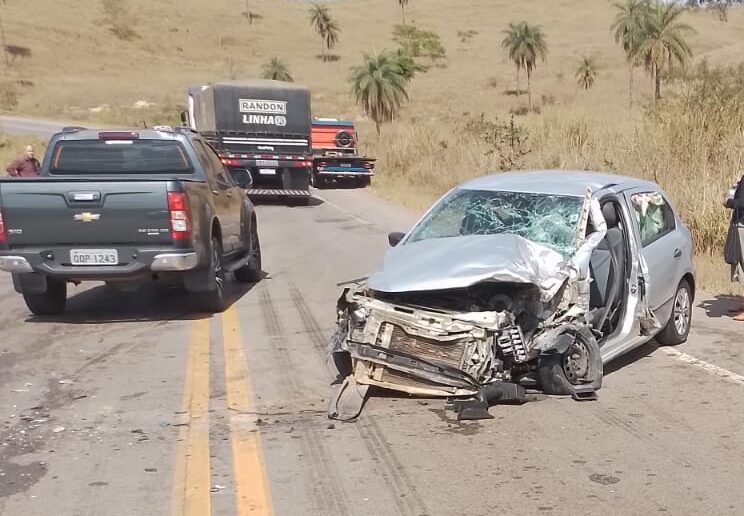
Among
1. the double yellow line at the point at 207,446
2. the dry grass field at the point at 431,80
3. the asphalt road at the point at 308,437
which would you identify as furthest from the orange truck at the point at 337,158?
the double yellow line at the point at 207,446

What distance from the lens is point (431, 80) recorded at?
7800cm

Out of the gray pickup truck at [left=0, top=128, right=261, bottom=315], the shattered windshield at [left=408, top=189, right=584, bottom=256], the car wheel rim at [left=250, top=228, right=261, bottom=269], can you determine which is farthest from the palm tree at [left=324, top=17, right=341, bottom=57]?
the shattered windshield at [left=408, top=189, right=584, bottom=256]

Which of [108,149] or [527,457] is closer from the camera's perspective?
[527,457]

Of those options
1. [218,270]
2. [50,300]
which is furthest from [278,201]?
[50,300]

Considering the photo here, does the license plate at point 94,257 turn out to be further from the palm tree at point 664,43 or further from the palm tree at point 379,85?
the palm tree at point 664,43

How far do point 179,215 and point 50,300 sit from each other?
1896mm

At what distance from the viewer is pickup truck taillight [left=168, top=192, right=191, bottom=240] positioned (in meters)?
8.20

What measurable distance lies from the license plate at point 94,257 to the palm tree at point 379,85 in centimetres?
2889

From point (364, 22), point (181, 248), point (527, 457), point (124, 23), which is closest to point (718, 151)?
point (181, 248)

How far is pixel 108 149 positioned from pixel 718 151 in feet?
32.1

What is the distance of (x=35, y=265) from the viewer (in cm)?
824

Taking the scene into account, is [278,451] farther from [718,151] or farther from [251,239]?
[718,151]

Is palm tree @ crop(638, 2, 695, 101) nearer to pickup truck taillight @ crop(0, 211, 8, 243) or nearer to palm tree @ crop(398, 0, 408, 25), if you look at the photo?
pickup truck taillight @ crop(0, 211, 8, 243)

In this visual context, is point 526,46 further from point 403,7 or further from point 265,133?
point 403,7
